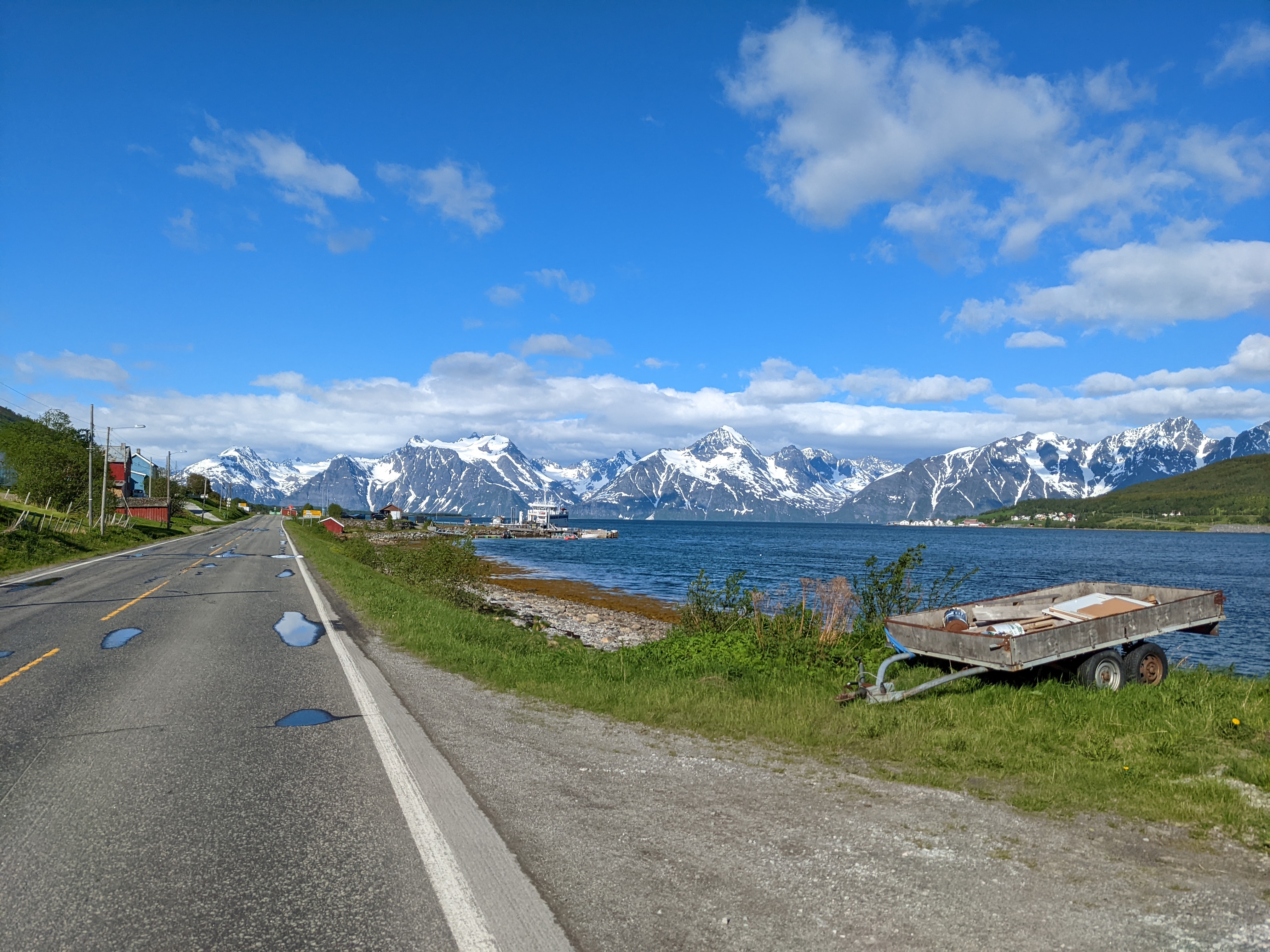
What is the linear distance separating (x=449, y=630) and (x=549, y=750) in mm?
8661

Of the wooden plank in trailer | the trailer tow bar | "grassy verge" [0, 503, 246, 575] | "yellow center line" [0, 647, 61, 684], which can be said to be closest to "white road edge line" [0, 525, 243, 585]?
"grassy verge" [0, 503, 246, 575]

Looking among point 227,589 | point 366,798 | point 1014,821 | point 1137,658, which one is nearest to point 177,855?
point 366,798

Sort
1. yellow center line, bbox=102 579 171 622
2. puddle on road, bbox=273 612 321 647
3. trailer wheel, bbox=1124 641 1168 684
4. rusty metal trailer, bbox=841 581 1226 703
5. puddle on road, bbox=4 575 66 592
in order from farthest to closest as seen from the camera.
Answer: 1. puddle on road, bbox=4 575 66 592
2. yellow center line, bbox=102 579 171 622
3. puddle on road, bbox=273 612 321 647
4. trailer wheel, bbox=1124 641 1168 684
5. rusty metal trailer, bbox=841 581 1226 703

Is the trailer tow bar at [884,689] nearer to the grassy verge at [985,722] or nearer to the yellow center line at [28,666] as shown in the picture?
the grassy verge at [985,722]

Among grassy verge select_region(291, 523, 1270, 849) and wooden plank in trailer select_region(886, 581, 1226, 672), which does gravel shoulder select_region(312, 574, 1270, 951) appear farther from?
wooden plank in trailer select_region(886, 581, 1226, 672)

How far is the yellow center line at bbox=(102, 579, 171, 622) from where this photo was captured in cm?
1700

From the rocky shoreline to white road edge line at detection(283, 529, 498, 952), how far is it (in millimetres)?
13562

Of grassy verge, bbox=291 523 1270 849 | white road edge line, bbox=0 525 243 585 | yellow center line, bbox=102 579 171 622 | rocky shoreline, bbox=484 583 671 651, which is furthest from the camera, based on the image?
rocky shoreline, bbox=484 583 671 651

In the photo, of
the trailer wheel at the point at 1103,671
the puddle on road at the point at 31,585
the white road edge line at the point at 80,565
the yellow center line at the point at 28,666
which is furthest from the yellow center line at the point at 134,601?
the trailer wheel at the point at 1103,671

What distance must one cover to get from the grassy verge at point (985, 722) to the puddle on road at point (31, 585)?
17468mm

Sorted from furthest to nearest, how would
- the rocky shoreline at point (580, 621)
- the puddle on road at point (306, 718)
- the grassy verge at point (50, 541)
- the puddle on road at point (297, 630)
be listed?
the grassy verge at point (50, 541) < the rocky shoreline at point (580, 621) < the puddle on road at point (297, 630) < the puddle on road at point (306, 718)

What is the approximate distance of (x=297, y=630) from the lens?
1583 centimetres

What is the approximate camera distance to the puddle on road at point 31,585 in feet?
74.3

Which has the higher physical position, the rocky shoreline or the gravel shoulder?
the gravel shoulder
